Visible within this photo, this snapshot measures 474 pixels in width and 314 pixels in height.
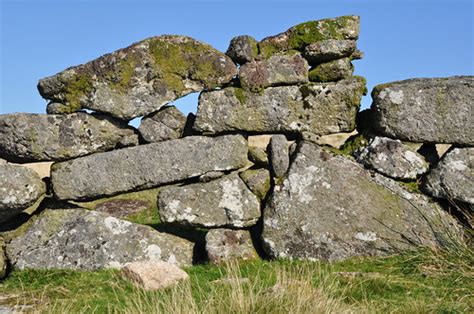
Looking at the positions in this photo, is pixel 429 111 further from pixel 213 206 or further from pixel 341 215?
pixel 213 206

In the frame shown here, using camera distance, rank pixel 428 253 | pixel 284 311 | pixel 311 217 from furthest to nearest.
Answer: pixel 311 217, pixel 428 253, pixel 284 311

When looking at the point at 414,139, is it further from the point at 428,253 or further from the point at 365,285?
the point at 365,285

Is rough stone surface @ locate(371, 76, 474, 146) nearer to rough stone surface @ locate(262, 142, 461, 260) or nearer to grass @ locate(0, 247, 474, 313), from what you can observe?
rough stone surface @ locate(262, 142, 461, 260)

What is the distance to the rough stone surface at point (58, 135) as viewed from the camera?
11.2 metres

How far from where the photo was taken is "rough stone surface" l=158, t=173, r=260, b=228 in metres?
10.9

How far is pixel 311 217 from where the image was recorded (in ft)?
34.6

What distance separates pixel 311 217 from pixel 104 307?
4.03 metres

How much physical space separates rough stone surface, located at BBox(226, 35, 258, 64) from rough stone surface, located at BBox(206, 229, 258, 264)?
3.17 meters

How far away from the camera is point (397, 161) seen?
10.7m

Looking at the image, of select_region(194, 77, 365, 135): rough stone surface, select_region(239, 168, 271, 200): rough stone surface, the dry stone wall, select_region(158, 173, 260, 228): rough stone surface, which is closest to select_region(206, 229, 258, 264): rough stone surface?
the dry stone wall

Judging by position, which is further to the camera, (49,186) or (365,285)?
(49,186)

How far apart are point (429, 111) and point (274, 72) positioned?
9.22ft

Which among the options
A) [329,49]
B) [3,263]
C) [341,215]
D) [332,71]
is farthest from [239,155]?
[3,263]

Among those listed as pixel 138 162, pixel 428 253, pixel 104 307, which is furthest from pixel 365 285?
pixel 138 162
